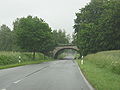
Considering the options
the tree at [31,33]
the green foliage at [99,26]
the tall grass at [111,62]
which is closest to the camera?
the tall grass at [111,62]

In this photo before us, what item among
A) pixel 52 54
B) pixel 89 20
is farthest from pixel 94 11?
pixel 52 54

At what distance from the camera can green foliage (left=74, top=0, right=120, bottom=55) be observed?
46.8 metres

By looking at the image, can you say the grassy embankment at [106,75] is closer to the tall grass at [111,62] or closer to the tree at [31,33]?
the tall grass at [111,62]

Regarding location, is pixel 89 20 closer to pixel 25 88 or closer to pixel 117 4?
pixel 117 4

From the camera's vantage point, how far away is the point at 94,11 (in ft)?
220

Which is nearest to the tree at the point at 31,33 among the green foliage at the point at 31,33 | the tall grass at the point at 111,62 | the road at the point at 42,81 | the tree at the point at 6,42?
the green foliage at the point at 31,33

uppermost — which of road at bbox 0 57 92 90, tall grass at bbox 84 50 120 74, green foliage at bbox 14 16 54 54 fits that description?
green foliage at bbox 14 16 54 54

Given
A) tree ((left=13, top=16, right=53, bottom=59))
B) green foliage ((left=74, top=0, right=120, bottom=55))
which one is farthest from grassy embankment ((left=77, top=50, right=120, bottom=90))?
tree ((left=13, top=16, right=53, bottom=59))

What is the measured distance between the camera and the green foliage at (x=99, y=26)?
4675 cm

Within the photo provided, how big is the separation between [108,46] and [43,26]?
1411cm

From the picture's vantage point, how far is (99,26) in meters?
54.2

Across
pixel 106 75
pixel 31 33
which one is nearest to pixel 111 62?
pixel 106 75

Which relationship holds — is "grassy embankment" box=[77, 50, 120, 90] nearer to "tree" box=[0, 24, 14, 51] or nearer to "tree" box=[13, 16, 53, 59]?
"tree" box=[13, 16, 53, 59]

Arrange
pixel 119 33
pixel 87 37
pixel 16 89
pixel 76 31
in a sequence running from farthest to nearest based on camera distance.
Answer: pixel 76 31 → pixel 87 37 → pixel 119 33 → pixel 16 89
